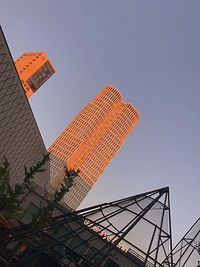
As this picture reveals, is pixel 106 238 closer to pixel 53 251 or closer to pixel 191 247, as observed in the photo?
pixel 53 251

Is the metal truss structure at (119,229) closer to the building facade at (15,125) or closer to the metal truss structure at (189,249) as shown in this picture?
the metal truss structure at (189,249)

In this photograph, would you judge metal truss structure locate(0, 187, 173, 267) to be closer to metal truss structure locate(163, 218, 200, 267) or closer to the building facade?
metal truss structure locate(163, 218, 200, 267)

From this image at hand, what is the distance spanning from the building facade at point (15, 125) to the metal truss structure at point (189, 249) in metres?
40.2

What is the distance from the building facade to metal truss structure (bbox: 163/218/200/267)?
40.2 m

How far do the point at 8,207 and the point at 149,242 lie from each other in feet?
33.2

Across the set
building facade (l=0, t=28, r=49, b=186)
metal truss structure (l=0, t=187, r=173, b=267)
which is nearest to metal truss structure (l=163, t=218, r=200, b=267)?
metal truss structure (l=0, t=187, r=173, b=267)

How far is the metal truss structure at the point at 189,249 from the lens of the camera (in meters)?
23.7

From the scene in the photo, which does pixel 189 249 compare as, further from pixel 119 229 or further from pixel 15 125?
pixel 15 125

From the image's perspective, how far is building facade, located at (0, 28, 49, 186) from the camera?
6063 cm

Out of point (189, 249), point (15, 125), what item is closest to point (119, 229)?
point (189, 249)

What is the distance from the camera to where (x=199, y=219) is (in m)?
25.2

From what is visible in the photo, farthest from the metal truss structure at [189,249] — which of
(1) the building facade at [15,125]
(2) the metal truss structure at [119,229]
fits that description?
(1) the building facade at [15,125]

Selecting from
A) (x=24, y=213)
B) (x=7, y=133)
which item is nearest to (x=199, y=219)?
(x=24, y=213)

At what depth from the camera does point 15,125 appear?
7481 centimetres
